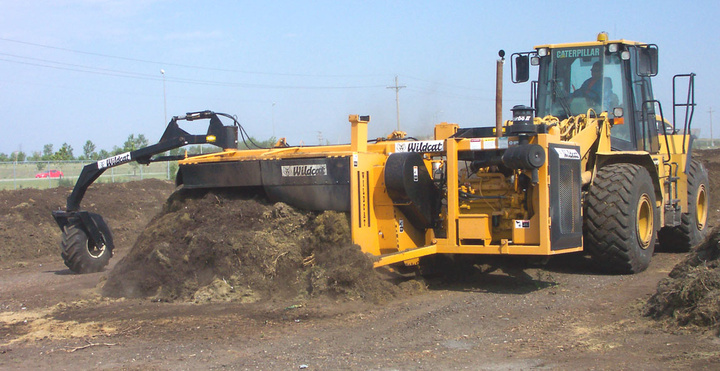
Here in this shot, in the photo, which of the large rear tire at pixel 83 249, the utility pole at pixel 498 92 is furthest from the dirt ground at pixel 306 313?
the utility pole at pixel 498 92

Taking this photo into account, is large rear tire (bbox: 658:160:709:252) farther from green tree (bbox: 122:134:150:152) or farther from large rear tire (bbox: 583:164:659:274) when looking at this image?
green tree (bbox: 122:134:150:152)

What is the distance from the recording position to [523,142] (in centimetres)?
796

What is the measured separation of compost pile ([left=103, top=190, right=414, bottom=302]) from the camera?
7672 millimetres

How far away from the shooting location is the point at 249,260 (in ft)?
26.0

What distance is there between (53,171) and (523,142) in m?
29.3

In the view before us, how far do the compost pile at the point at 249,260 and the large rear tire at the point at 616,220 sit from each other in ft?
8.77

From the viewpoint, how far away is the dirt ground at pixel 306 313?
564cm

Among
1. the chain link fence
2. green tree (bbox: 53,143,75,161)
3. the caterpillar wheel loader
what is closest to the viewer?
the caterpillar wheel loader

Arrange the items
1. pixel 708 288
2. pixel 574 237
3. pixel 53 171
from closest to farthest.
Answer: pixel 708 288 → pixel 574 237 → pixel 53 171

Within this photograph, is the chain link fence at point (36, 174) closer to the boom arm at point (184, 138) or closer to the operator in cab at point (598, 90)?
the boom arm at point (184, 138)

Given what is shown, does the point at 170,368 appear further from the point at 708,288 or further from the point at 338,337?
the point at 708,288

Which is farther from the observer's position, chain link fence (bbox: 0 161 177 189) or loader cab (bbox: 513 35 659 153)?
chain link fence (bbox: 0 161 177 189)

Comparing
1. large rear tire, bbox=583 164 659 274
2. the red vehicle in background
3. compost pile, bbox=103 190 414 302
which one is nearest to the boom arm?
compost pile, bbox=103 190 414 302

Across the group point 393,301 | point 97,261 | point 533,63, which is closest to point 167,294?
point 393,301
